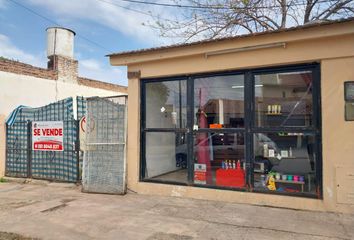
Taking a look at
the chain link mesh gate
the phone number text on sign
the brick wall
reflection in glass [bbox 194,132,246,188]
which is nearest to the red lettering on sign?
the phone number text on sign

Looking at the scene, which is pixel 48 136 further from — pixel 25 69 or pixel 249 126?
pixel 249 126

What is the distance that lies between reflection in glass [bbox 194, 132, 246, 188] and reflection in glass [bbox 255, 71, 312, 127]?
702 mm

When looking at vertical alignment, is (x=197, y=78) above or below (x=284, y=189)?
above

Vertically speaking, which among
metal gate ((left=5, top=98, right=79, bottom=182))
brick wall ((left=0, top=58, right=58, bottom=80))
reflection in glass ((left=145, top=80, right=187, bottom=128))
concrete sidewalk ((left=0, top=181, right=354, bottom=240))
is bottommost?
concrete sidewalk ((left=0, top=181, right=354, bottom=240))

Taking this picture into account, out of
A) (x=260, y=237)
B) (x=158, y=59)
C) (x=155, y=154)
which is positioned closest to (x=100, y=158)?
(x=155, y=154)

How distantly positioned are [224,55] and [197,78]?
83 cm

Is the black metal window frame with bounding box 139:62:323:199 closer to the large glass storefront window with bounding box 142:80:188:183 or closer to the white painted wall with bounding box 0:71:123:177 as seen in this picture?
the large glass storefront window with bounding box 142:80:188:183

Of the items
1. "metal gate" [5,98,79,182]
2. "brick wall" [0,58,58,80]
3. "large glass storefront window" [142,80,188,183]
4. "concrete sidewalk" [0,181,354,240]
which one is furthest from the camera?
"brick wall" [0,58,58,80]

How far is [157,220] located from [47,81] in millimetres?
9414

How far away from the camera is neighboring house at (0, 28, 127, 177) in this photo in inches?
437

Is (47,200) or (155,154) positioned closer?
(47,200)

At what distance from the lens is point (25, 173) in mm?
9617

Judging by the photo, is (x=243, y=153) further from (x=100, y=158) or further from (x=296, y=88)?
(x=100, y=158)

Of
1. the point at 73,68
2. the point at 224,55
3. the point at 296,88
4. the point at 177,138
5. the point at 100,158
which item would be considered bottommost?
the point at 100,158
